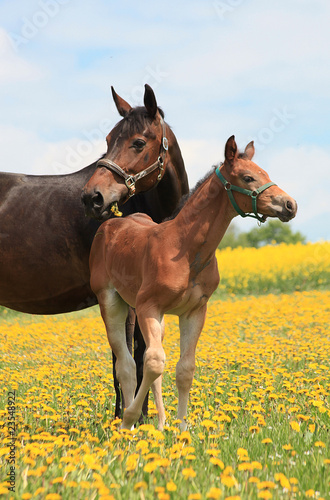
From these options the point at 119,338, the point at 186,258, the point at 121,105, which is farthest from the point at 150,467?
the point at 121,105

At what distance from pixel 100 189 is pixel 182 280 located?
873 millimetres

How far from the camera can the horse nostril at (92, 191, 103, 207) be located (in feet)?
13.0

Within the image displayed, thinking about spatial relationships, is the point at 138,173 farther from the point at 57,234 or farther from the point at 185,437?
the point at 185,437

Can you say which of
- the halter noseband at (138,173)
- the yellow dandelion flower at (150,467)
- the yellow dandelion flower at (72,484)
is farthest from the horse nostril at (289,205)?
the yellow dandelion flower at (72,484)

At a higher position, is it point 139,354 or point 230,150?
point 230,150

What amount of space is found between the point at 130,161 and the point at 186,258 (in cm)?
90

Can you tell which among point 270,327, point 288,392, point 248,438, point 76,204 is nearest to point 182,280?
point 248,438

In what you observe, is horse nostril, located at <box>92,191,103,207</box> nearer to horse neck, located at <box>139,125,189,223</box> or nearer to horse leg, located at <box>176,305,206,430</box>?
horse neck, located at <box>139,125,189,223</box>

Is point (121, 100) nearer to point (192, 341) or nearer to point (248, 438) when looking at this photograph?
point (192, 341)

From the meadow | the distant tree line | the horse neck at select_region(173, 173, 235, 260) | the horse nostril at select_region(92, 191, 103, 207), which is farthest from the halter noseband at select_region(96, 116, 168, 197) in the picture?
the distant tree line

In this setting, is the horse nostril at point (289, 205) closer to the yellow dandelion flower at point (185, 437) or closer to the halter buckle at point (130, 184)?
the halter buckle at point (130, 184)

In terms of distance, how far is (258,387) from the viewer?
18.2 ft

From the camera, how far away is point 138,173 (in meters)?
4.21

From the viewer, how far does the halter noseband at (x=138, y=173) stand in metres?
4.08
